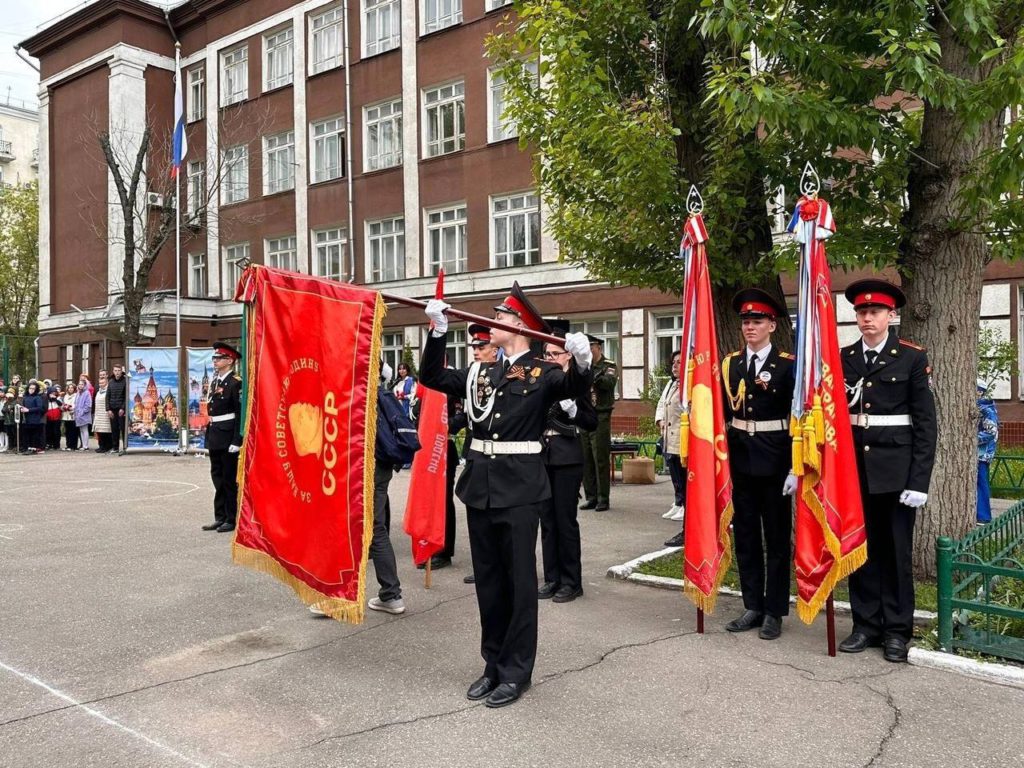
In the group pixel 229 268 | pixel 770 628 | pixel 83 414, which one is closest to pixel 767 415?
pixel 770 628

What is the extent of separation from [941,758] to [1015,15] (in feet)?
17.3

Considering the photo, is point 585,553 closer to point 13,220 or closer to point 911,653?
point 911,653

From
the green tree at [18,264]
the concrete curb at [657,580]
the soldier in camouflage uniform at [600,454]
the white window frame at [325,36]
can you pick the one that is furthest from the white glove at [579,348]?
the green tree at [18,264]

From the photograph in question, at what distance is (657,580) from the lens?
7020 millimetres

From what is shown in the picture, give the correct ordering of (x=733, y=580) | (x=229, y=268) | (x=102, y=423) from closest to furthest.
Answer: (x=733, y=580), (x=102, y=423), (x=229, y=268)

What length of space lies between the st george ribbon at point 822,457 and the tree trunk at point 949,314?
67.3 inches

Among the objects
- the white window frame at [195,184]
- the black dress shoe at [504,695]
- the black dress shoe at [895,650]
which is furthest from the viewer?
the white window frame at [195,184]

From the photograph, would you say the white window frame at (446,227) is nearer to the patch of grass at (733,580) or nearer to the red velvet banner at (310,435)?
the patch of grass at (733,580)

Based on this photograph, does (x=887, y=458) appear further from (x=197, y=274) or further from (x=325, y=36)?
(x=197, y=274)

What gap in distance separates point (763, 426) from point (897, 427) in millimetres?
795

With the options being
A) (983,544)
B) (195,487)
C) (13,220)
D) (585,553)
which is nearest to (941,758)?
(983,544)

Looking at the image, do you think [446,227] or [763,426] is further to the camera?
[446,227]

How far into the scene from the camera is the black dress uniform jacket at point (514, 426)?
15.5 ft

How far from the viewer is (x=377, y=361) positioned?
4.85 m
